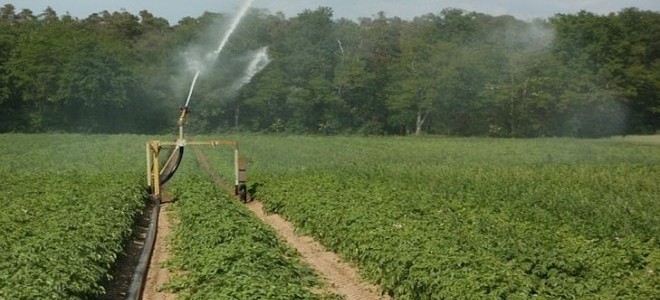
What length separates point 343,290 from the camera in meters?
12.1

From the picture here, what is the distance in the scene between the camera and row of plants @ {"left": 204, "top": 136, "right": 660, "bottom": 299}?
9.61m

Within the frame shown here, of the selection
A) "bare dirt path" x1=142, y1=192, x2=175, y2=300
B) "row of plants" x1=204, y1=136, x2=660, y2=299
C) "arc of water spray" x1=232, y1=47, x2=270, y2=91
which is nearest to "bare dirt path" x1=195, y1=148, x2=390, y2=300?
"row of plants" x1=204, y1=136, x2=660, y2=299

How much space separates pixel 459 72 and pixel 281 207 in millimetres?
61518

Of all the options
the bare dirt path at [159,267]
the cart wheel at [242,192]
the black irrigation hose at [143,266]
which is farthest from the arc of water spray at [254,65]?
the black irrigation hose at [143,266]

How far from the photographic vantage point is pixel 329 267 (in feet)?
45.1

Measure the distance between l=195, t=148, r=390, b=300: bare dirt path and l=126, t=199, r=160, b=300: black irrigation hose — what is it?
292 cm

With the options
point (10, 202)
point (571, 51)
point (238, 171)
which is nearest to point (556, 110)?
point (571, 51)

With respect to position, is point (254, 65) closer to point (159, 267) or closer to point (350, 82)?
point (350, 82)

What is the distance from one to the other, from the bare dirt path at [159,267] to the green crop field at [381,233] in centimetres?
27

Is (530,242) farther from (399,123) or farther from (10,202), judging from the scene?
(399,123)

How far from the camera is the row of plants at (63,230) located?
946cm

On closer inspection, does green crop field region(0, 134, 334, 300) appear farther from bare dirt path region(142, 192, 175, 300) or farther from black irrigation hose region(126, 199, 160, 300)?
black irrigation hose region(126, 199, 160, 300)

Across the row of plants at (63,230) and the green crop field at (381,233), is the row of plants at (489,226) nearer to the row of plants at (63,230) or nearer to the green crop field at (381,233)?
the green crop field at (381,233)

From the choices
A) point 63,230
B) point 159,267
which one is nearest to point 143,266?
point 159,267
